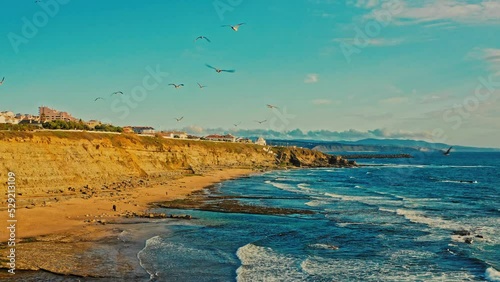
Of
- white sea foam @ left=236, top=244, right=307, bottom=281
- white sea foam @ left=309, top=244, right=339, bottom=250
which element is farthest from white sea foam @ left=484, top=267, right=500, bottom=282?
white sea foam @ left=236, top=244, right=307, bottom=281

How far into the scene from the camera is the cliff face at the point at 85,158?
4891 cm

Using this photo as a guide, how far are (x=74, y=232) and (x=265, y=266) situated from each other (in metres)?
15.1

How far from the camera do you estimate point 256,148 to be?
6191 inches

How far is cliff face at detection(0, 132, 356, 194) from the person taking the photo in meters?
48.9

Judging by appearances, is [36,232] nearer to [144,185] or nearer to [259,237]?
[259,237]

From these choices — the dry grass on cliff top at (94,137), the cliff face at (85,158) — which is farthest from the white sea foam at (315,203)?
the dry grass on cliff top at (94,137)

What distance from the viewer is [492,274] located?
2277cm

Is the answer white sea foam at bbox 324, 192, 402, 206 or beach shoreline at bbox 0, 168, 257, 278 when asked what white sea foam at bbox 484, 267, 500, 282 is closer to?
beach shoreline at bbox 0, 168, 257, 278

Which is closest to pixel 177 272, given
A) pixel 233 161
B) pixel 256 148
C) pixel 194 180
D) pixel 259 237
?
pixel 259 237

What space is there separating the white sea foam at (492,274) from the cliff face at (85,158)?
4388cm

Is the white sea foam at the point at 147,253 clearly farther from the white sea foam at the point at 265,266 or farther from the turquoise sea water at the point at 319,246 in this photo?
the white sea foam at the point at 265,266

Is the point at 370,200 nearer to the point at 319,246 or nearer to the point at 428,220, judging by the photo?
the point at 428,220

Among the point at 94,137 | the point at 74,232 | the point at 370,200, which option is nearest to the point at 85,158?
the point at 94,137

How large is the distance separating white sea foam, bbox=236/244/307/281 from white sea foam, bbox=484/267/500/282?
9.62 m
